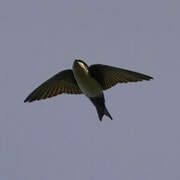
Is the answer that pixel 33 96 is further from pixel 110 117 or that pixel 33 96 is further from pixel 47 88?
pixel 110 117

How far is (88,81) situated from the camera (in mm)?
13859

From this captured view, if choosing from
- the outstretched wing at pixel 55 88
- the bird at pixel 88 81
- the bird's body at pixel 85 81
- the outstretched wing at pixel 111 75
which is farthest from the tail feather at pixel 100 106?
the outstretched wing at pixel 55 88

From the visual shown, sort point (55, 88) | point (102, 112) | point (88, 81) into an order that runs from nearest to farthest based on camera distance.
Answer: point (88, 81), point (102, 112), point (55, 88)

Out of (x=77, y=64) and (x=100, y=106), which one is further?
(x=100, y=106)

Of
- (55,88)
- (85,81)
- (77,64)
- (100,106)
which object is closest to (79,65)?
(77,64)

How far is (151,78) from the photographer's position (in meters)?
13.8

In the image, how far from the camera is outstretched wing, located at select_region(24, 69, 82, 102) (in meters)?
14.6

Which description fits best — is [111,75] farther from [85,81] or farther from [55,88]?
[55,88]

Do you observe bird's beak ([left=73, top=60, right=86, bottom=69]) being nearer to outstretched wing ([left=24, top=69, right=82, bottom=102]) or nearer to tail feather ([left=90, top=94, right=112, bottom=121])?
tail feather ([left=90, top=94, right=112, bottom=121])

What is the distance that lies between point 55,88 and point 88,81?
1.14 meters

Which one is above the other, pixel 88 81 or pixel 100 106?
pixel 88 81

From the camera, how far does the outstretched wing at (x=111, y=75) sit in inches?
552

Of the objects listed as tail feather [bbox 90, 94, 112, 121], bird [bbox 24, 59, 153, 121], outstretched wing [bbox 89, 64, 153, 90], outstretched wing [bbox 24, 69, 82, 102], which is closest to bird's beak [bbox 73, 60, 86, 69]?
bird [bbox 24, 59, 153, 121]

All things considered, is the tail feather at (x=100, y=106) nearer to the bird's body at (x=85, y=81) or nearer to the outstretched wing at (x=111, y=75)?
the bird's body at (x=85, y=81)
